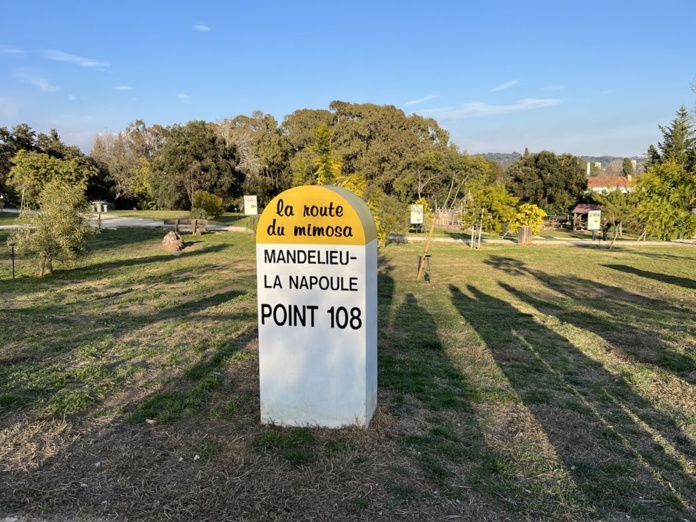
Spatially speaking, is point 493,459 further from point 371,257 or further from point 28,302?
point 28,302

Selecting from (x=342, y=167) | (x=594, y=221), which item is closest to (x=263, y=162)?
(x=342, y=167)

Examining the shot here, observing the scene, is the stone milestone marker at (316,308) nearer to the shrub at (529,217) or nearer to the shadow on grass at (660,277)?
the shadow on grass at (660,277)

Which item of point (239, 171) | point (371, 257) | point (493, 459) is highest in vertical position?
point (239, 171)

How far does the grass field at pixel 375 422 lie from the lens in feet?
10.0

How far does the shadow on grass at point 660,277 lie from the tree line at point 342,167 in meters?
6.10

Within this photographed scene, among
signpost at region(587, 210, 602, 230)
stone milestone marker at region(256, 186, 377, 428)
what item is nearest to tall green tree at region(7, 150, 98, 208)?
stone milestone marker at region(256, 186, 377, 428)

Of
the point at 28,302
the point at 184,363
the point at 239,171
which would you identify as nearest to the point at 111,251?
the point at 28,302

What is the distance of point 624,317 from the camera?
875cm

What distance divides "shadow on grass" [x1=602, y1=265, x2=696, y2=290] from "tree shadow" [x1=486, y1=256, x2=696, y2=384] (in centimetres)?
200

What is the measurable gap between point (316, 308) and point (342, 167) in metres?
27.2

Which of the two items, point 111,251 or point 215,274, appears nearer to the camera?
point 215,274

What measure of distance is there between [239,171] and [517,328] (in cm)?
3596

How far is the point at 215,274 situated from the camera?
1316 cm

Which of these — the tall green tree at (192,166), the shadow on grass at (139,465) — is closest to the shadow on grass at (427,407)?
the shadow on grass at (139,465)
